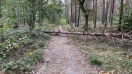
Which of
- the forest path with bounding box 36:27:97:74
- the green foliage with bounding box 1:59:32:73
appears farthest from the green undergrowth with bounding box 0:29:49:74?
the forest path with bounding box 36:27:97:74

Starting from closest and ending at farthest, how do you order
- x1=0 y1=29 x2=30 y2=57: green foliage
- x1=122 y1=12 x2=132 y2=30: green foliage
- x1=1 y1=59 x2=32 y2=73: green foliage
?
x1=1 y1=59 x2=32 y2=73: green foliage < x1=0 y1=29 x2=30 y2=57: green foliage < x1=122 y1=12 x2=132 y2=30: green foliage

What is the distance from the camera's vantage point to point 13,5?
1438cm

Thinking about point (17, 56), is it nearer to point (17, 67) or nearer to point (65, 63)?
point (17, 67)

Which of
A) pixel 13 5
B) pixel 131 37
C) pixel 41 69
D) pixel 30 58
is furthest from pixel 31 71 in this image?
Result: pixel 131 37

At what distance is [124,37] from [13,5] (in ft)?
32.8

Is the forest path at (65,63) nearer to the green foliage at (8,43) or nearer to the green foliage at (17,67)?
the green foliage at (17,67)

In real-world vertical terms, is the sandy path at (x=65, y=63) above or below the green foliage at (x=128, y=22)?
below

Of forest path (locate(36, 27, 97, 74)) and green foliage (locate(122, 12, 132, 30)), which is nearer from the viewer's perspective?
Answer: forest path (locate(36, 27, 97, 74))

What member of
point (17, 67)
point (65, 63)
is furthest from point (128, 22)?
point (17, 67)

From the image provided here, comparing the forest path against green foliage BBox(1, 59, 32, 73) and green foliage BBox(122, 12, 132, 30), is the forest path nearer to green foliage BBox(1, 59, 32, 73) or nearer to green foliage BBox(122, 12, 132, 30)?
green foliage BBox(1, 59, 32, 73)

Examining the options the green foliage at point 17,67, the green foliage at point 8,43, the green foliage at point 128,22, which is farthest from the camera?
the green foliage at point 128,22

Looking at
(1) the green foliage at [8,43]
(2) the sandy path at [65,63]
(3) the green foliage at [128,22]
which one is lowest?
(2) the sandy path at [65,63]

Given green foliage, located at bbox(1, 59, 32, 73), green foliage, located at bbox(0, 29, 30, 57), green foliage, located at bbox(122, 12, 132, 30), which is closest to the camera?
green foliage, located at bbox(1, 59, 32, 73)

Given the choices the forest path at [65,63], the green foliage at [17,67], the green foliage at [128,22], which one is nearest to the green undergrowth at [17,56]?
the green foliage at [17,67]
